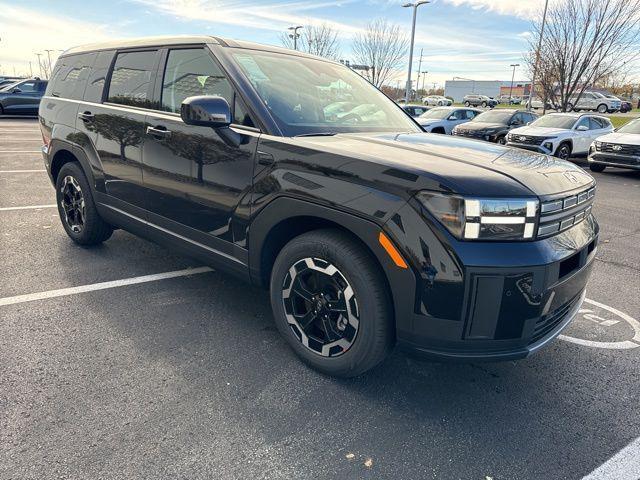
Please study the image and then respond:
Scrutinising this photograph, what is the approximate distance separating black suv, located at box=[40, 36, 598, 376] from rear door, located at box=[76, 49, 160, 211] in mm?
17

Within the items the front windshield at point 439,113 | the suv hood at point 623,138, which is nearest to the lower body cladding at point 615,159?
the suv hood at point 623,138

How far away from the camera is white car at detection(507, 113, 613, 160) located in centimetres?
1345

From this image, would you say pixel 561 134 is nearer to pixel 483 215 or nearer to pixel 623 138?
pixel 623 138

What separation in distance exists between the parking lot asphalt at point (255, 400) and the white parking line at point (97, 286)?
60 millimetres

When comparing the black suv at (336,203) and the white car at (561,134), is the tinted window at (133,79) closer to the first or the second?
the black suv at (336,203)

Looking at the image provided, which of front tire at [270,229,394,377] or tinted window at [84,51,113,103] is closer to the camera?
front tire at [270,229,394,377]

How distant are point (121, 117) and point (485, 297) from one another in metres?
3.07

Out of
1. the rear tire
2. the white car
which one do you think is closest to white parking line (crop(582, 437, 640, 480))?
the rear tire

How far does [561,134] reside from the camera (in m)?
13.6

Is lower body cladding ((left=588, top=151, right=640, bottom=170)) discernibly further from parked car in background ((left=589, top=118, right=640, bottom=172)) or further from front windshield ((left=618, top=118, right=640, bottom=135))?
front windshield ((left=618, top=118, right=640, bottom=135))

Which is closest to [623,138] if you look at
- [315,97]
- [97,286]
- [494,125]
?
[494,125]

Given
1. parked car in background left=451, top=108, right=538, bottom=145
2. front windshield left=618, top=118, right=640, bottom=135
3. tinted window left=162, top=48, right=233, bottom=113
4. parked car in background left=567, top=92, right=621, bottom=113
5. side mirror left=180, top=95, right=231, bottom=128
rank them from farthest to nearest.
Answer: parked car in background left=567, top=92, right=621, bottom=113
parked car in background left=451, top=108, right=538, bottom=145
front windshield left=618, top=118, right=640, bottom=135
tinted window left=162, top=48, right=233, bottom=113
side mirror left=180, top=95, right=231, bottom=128

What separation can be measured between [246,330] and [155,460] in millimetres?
1249

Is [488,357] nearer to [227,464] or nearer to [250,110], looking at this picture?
[227,464]
